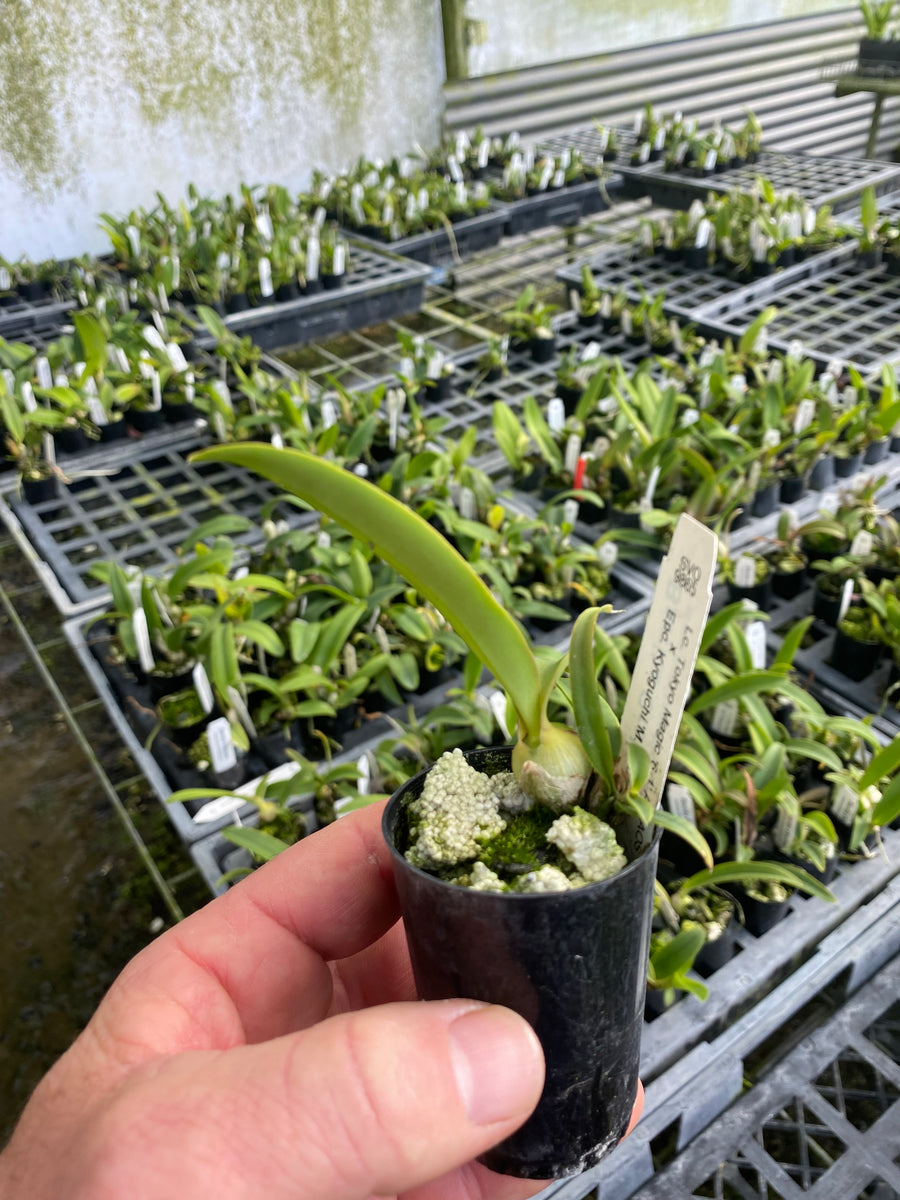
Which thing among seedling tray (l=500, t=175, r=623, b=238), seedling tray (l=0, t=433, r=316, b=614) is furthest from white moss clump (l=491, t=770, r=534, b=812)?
seedling tray (l=500, t=175, r=623, b=238)

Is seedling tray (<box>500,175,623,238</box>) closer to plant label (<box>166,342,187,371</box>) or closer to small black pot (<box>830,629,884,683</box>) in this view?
plant label (<box>166,342,187,371</box>)

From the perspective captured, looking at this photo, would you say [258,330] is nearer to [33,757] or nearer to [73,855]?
[33,757]

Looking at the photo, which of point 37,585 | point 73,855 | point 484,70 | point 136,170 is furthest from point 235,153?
point 73,855

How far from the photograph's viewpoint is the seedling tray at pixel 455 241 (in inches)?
164

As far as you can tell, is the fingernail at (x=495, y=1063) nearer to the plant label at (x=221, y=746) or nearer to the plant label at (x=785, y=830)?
the plant label at (x=785, y=830)

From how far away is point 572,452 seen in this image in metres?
2.29

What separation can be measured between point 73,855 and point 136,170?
370 cm

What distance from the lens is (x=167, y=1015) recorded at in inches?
26.5

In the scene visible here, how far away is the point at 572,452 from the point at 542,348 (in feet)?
3.20

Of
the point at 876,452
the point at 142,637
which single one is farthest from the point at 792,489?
the point at 142,637

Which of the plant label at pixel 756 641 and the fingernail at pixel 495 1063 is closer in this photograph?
the fingernail at pixel 495 1063

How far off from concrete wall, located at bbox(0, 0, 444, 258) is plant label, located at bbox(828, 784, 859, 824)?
4.33m

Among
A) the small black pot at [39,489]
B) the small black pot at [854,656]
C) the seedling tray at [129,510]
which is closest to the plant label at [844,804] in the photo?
the small black pot at [854,656]

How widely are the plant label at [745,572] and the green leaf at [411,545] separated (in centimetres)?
134
